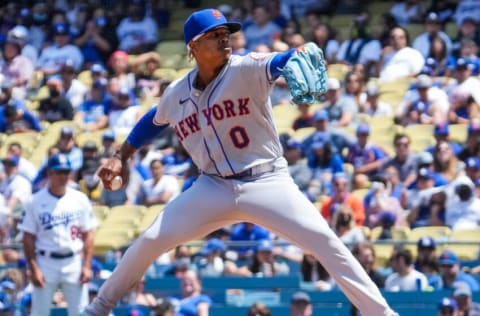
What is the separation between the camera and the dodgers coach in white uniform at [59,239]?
9688 mm

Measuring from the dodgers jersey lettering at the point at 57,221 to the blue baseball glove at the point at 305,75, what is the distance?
445 cm

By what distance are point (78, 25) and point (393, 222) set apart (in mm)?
7267

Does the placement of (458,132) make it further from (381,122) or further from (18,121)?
(18,121)

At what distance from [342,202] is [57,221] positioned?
2.55 metres

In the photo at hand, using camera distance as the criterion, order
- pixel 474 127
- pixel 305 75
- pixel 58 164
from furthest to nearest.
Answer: pixel 474 127, pixel 58 164, pixel 305 75

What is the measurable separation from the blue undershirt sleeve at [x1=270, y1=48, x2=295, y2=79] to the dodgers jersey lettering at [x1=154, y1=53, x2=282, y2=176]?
0.04m

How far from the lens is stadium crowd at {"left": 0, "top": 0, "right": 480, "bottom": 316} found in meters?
10.6

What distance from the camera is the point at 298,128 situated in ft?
42.0

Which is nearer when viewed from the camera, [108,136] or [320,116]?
[320,116]

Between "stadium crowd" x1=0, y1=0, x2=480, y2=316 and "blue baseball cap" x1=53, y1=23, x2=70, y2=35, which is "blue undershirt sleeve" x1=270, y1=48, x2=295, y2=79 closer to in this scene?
"stadium crowd" x1=0, y1=0, x2=480, y2=316

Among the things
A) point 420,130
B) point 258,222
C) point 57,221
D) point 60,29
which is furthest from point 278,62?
point 60,29

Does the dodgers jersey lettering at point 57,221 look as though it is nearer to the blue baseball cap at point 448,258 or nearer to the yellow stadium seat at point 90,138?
the blue baseball cap at point 448,258

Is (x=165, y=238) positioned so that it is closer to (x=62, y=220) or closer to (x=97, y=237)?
(x=62, y=220)

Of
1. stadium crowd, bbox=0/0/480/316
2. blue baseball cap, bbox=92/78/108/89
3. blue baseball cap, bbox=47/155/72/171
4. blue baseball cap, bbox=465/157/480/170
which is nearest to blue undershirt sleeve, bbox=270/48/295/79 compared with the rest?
stadium crowd, bbox=0/0/480/316
